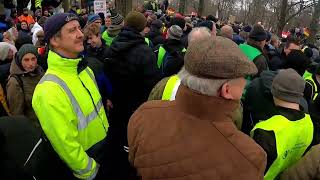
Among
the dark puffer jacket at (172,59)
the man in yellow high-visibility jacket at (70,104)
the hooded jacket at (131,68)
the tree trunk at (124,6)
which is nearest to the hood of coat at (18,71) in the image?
the hooded jacket at (131,68)

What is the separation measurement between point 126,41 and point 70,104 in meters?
1.71

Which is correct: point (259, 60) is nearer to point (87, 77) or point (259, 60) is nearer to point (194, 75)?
point (87, 77)

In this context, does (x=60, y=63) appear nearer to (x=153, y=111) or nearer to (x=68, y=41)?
(x=68, y=41)

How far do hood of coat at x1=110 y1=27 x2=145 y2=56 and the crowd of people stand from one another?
0.01 m

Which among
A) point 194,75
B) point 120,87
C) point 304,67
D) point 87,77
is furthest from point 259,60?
point 194,75

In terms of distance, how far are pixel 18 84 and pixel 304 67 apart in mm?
3918

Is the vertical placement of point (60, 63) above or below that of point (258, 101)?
above

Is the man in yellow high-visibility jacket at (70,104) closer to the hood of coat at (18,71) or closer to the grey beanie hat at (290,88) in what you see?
the hood of coat at (18,71)

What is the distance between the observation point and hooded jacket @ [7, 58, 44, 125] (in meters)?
3.70

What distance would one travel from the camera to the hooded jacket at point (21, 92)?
3.70 meters

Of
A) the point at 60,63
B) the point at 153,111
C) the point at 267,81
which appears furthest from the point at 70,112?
the point at 267,81

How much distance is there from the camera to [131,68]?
4086 millimetres

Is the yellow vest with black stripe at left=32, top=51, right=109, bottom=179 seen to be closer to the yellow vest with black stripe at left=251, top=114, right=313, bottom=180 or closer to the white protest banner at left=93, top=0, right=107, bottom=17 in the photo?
the yellow vest with black stripe at left=251, top=114, right=313, bottom=180

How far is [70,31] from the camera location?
9.41 ft
